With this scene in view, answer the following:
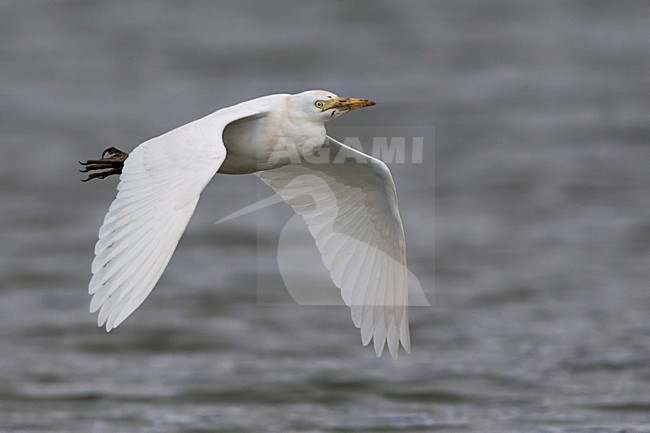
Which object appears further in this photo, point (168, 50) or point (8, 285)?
point (168, 50)

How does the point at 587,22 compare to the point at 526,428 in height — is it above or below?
above

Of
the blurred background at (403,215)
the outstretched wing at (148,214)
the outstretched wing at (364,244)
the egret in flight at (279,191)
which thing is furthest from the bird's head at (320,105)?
the blurred background at (403,215)

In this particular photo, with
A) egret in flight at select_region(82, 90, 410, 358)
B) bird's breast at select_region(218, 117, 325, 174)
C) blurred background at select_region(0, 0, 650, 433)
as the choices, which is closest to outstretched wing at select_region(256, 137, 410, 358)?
egret in flight at select_region(82, 90, 410, 358)

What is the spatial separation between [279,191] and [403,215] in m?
15.1

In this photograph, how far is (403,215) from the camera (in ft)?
90.0

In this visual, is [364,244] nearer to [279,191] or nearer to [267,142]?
[279,191]

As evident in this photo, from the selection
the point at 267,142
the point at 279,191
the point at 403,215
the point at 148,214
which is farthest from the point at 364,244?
the point at 403,215

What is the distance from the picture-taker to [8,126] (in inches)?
1347

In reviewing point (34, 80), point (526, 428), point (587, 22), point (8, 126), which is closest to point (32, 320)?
point (526, 428)

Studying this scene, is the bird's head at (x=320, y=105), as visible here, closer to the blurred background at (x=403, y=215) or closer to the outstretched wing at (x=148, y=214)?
the outstretched wing at (x=148, y=214)

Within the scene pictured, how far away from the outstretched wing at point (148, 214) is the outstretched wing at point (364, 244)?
7.30ft

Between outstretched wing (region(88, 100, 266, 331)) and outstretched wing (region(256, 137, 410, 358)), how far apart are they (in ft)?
7.30

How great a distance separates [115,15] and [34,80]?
4.76 meters

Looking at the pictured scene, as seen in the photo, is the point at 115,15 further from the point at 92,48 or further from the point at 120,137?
the point at 120,137
